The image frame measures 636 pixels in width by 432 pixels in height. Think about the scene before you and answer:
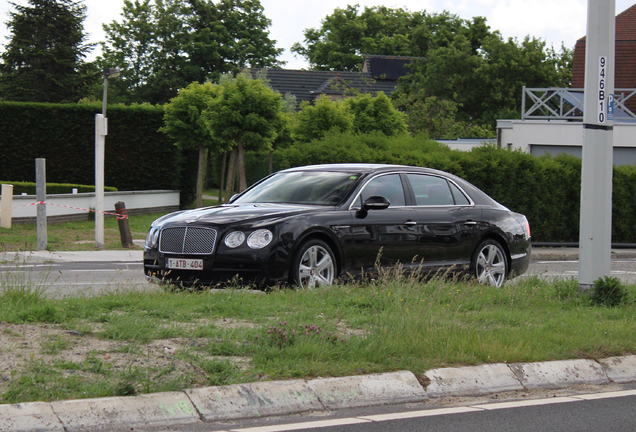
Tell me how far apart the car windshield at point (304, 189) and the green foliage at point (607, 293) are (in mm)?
2997

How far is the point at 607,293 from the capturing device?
8258mm

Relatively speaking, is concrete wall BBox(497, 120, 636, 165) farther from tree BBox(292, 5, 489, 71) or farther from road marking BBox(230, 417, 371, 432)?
tree BBox(292, 5, 489, 71)

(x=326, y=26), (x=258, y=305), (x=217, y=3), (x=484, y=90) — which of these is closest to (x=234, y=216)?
(x=258, y=305)

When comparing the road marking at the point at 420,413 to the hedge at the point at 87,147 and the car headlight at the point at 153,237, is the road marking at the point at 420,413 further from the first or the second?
the hedge at the point at 87,147

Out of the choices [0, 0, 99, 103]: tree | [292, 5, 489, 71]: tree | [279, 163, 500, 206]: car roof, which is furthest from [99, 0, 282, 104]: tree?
[279, 163, 500, 206]: car roof

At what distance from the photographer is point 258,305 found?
7367 millimetres

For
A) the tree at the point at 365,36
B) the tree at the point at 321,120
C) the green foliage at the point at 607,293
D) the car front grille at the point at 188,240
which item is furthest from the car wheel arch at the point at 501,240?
the tree at the point at 365,36

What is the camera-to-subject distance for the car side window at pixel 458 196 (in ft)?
33.8

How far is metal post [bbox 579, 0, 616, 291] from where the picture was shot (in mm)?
8211

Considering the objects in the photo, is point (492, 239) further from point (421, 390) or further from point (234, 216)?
point (421, 390)

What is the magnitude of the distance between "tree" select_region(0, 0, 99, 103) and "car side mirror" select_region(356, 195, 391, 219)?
4451 cm

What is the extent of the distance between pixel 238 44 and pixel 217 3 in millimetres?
3552

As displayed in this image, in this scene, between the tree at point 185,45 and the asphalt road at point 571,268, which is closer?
the asphalt road at point 571,268

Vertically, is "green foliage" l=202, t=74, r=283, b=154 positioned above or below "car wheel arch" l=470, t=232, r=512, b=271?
above
